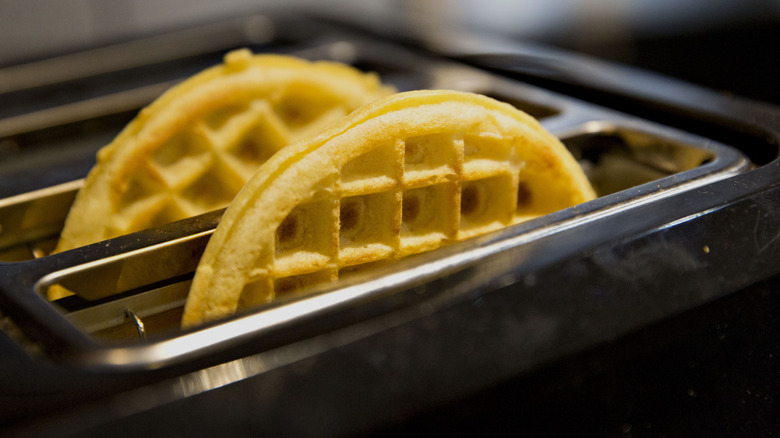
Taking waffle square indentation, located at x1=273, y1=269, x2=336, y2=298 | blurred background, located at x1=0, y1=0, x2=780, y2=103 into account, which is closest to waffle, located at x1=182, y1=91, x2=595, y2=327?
waffle square indentation, located at x1=273, y1=269, x2=336, y2=298

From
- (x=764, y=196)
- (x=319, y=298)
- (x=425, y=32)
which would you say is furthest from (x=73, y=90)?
(x=764, y=196)

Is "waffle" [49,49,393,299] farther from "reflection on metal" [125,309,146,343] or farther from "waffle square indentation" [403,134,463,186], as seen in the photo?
"waffle square indentation" [403,134,463,186]

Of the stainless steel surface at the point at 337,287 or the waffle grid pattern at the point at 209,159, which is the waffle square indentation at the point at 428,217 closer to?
the stainless steel surface at the point at 337,287

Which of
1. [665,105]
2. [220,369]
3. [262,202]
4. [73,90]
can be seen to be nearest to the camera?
[220,369]

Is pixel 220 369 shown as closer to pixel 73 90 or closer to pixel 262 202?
pixel 262 202

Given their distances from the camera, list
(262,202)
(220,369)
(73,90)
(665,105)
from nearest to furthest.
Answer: (220,369) → (262,202) → (665,105) → (73,90)
